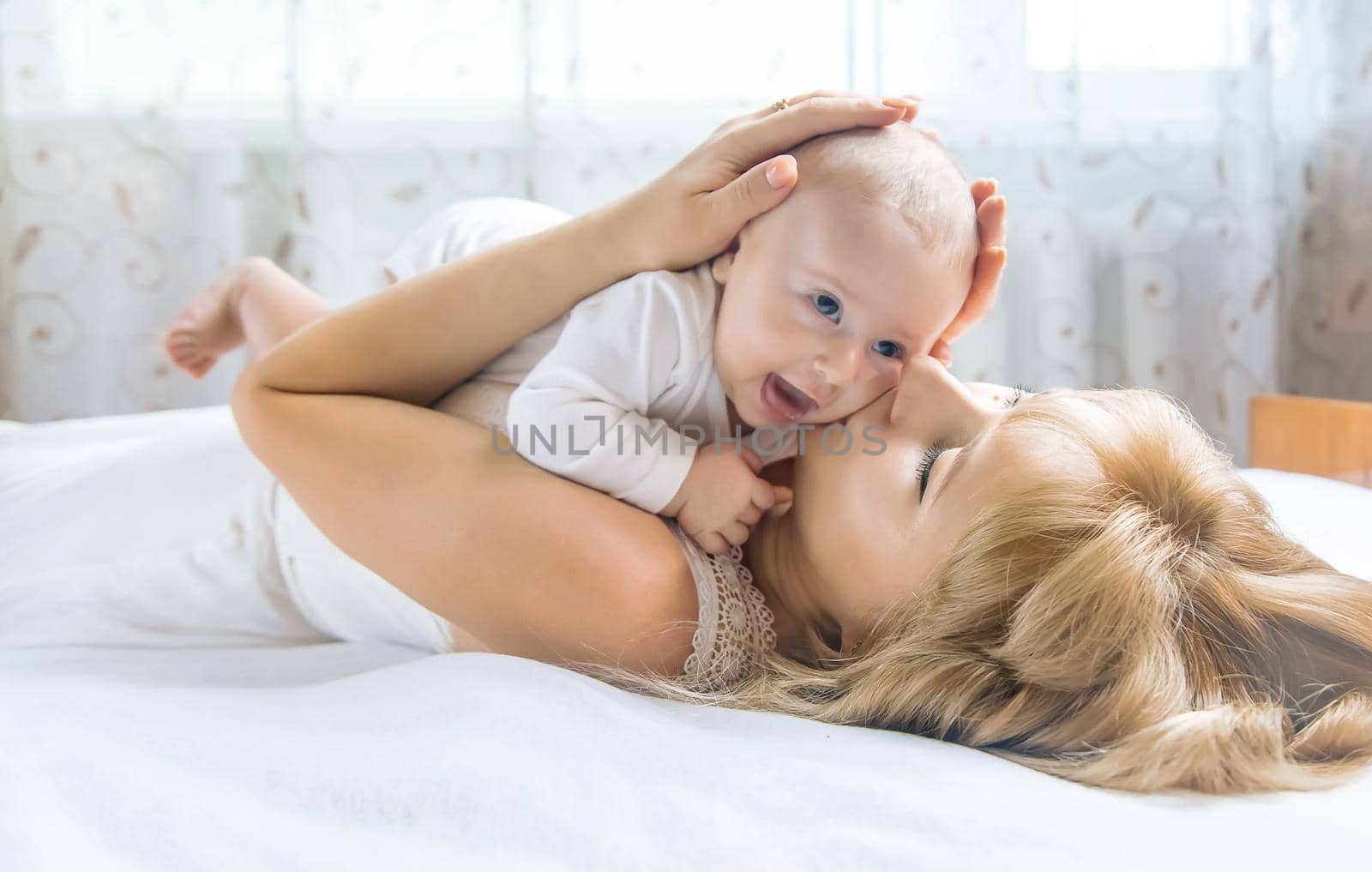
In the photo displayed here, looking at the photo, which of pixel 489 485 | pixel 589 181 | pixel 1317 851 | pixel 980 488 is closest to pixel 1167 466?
pixel 980 488

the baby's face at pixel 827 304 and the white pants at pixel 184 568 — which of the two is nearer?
the baby's face at pixel 827 304

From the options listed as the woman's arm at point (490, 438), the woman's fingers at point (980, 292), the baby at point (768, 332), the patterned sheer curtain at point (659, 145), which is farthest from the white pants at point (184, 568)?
the patterned sheer curtain at point (659, 145)

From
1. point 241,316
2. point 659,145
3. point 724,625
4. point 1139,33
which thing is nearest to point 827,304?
point 724,625

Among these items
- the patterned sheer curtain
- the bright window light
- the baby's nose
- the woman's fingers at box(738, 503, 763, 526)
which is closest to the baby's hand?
the woman's fingers at box(738, 503, 763, 526)

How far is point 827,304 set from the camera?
96 centimetres

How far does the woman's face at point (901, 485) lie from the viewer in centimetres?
80

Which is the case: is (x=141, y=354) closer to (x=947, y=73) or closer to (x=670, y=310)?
(x=670, y=310)

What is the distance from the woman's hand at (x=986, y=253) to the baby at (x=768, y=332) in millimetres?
13

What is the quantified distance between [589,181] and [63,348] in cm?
121

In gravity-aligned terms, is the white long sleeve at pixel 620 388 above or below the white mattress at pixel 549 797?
above

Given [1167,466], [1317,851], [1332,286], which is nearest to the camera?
[1317,851]

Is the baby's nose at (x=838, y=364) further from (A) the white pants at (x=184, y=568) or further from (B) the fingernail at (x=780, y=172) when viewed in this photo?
(A) the white pants at (x=184, y=568)

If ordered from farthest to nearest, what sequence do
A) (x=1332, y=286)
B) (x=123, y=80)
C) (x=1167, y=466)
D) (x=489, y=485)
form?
(x=1332, y=286), (x=123, y=80), (x=489, y=485), (x=1167, y=466)

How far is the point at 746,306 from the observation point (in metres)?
0.96
